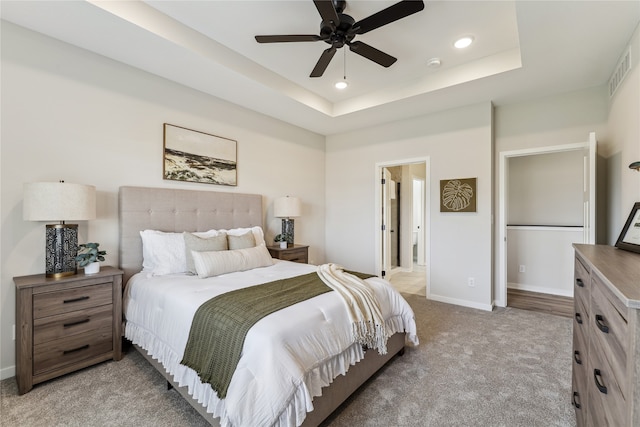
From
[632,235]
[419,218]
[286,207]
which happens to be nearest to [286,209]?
[286,207]

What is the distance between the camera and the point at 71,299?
7.04 feet

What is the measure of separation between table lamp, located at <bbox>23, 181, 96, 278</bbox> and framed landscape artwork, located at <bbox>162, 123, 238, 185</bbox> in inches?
36.8

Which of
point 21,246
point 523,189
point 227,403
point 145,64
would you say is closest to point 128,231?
point 21,246

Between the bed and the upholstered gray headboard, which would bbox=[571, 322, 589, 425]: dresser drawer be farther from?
the upholstered gray headboard

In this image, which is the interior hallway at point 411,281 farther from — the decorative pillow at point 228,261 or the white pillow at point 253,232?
the decorative pillow at point 228,261

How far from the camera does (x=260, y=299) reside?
179cm

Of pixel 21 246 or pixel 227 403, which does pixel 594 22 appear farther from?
pixel 21 246

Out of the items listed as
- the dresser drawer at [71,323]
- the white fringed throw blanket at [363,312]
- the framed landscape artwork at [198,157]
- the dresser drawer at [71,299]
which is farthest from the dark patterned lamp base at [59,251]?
the white fringed throw blanket at [363,312]

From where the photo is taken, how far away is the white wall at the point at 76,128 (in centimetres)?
217

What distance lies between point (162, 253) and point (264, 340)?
176 cm

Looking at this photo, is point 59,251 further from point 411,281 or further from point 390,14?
point 411,281

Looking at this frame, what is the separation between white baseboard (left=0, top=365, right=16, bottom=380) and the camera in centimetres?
211

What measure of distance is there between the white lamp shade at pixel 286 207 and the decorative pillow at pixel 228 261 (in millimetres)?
1127

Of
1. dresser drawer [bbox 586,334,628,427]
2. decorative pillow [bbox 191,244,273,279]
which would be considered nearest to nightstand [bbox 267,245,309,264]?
decorative pillow [bbox 191,244,273,279]
